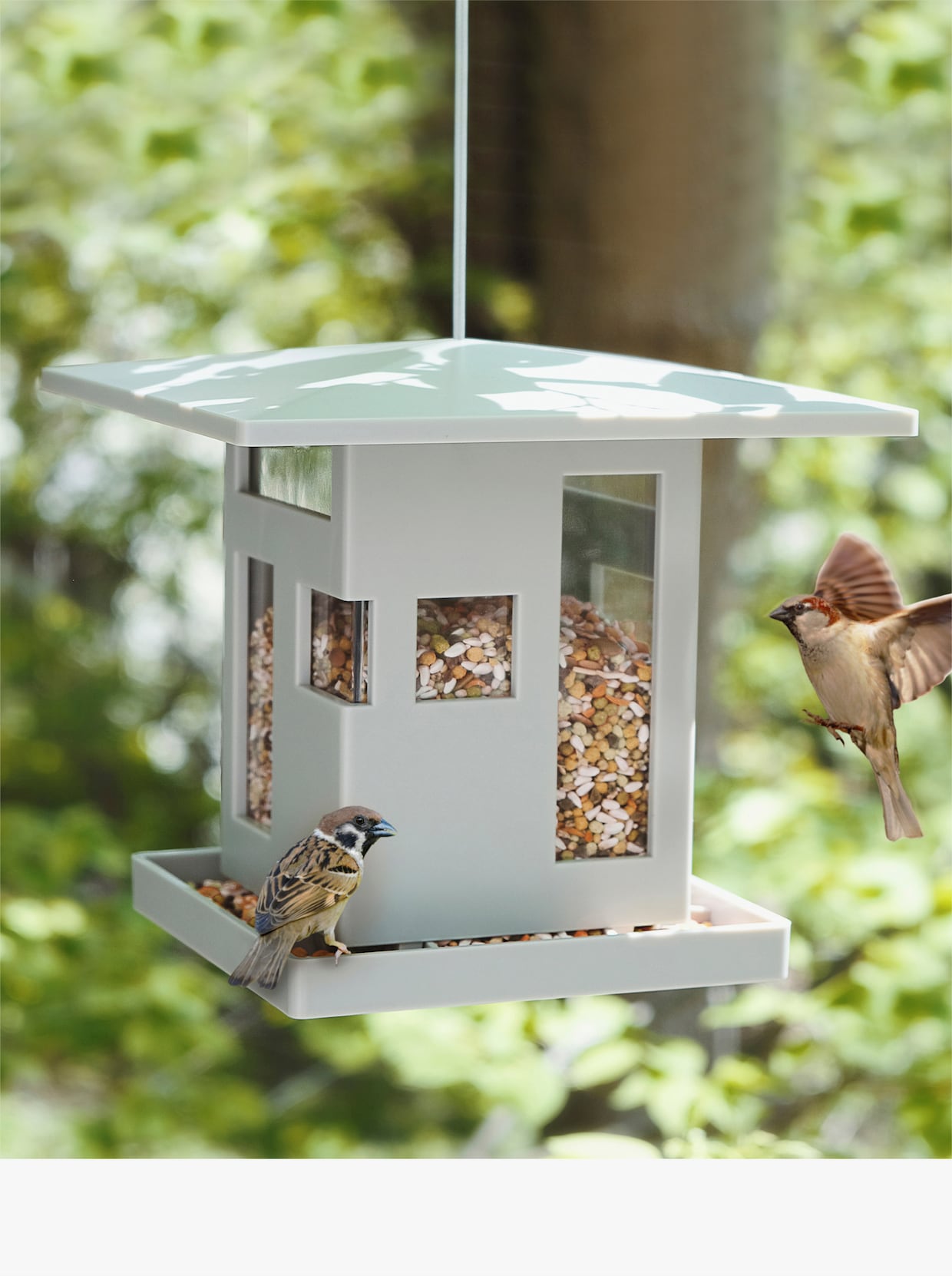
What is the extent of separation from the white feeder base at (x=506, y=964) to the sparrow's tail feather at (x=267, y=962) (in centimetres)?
1

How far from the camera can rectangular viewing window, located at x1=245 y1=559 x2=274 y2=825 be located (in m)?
1.75

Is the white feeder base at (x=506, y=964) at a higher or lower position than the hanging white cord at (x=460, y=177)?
lower

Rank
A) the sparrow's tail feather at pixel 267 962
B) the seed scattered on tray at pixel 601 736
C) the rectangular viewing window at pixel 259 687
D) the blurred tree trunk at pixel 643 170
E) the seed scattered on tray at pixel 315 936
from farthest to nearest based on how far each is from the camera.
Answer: the blurred tree trunk at pixel 643 170, the rectangular viewing window at pixel 259 687, the seed scattered on tray at pixel 601 736, the seed scattered on tray at pixel 315 936, the sparrow's tail feather at pixel 267 962

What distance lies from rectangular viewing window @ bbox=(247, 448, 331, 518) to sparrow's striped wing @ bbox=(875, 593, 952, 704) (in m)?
0.55

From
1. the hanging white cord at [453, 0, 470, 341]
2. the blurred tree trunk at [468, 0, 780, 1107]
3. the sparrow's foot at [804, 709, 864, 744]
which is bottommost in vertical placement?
the sparrow's foot at [804, 709, 864, 744]

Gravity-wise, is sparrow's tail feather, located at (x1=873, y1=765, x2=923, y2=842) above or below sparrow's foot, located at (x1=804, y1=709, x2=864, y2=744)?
below

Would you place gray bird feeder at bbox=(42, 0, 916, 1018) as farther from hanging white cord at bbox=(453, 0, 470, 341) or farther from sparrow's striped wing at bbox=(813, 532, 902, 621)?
sparrow's striped wing at bbox=(813, 532, 902, 621)

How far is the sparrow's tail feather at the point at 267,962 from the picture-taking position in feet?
4.60

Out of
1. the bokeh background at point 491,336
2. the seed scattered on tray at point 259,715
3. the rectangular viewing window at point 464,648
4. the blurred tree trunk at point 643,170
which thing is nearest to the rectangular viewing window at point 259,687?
the seed scattered on tray at point 259,715

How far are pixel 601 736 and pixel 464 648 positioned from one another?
175 mm

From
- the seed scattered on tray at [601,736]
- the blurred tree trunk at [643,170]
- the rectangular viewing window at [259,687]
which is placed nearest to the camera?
the seed scattered on tray at [601,736]

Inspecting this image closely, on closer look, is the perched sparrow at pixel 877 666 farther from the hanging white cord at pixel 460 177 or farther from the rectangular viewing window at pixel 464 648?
the hanging white cord at pixel 460 177

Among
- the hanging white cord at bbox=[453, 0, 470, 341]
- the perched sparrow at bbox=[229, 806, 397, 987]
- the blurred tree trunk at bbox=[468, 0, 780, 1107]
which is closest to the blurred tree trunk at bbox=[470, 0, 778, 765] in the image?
the blurred tree trunk at bbox=[468, 0, 780, 1107]

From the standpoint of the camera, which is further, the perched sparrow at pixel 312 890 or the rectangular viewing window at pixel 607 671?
the rectangular viewing window at pixel 607 671
